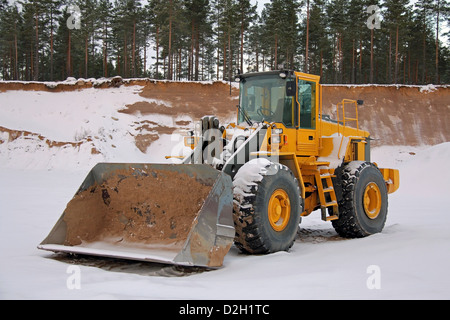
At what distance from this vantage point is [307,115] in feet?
27.3

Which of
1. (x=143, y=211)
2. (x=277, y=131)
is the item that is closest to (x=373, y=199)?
(x=277, y=131)

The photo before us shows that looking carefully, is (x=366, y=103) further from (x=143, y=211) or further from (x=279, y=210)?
(x=143, y=211)

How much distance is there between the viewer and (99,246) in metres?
6.37

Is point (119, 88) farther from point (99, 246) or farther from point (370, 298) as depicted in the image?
point (370, 298)

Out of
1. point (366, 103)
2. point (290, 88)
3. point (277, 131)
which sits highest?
point (366, 103)

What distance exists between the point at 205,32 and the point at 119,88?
44.3ft

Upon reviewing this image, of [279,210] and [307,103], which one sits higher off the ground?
[307,103]

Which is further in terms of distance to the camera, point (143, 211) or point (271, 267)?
point (143, 211)

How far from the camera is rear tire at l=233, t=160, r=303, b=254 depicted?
6.01 m

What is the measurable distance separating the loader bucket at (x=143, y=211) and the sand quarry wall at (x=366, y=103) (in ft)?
77.8

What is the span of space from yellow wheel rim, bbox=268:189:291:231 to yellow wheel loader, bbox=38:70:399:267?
2 cm

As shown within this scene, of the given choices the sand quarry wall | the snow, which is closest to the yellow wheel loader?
the snow

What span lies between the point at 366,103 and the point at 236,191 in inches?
1196
